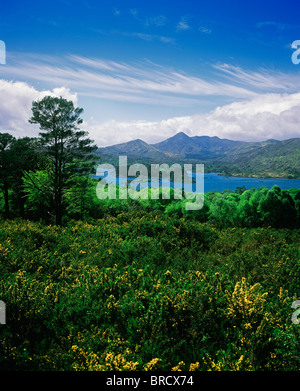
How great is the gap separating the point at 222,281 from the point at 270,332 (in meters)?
2.11

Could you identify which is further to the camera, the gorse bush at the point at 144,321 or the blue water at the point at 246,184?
the blue water at the point at 246,184

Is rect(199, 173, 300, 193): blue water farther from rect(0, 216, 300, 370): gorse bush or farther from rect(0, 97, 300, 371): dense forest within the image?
rect(0, 216, 300, 370): gorse bush

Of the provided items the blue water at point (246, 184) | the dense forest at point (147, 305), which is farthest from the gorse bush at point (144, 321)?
the blue water at point (246, 184)

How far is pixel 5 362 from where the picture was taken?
390 centimetres

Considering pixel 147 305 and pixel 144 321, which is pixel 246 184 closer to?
pixel 147 305

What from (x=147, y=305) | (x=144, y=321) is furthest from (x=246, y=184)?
(x=144, y=321)

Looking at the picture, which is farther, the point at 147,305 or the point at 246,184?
the point at 246,184

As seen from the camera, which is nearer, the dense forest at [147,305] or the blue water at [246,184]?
the dense forest at [147,305]

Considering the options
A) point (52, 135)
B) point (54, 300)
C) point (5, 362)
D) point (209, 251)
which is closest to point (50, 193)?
point (52, 135)

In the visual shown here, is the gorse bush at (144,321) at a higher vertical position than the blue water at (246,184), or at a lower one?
lower

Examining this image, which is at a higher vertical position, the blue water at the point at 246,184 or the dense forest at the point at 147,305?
the blue water at the point at 246,184

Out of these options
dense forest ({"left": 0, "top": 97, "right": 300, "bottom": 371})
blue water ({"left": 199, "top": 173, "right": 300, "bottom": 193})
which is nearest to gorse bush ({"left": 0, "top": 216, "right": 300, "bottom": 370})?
dense forest ({"left": 0, "top": 97, "right": 300, "bottom": 371})

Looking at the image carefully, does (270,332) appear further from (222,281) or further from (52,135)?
(52,135)

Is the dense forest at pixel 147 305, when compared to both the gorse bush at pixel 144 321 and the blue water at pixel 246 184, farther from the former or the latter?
the blue water at pixel 246 184
